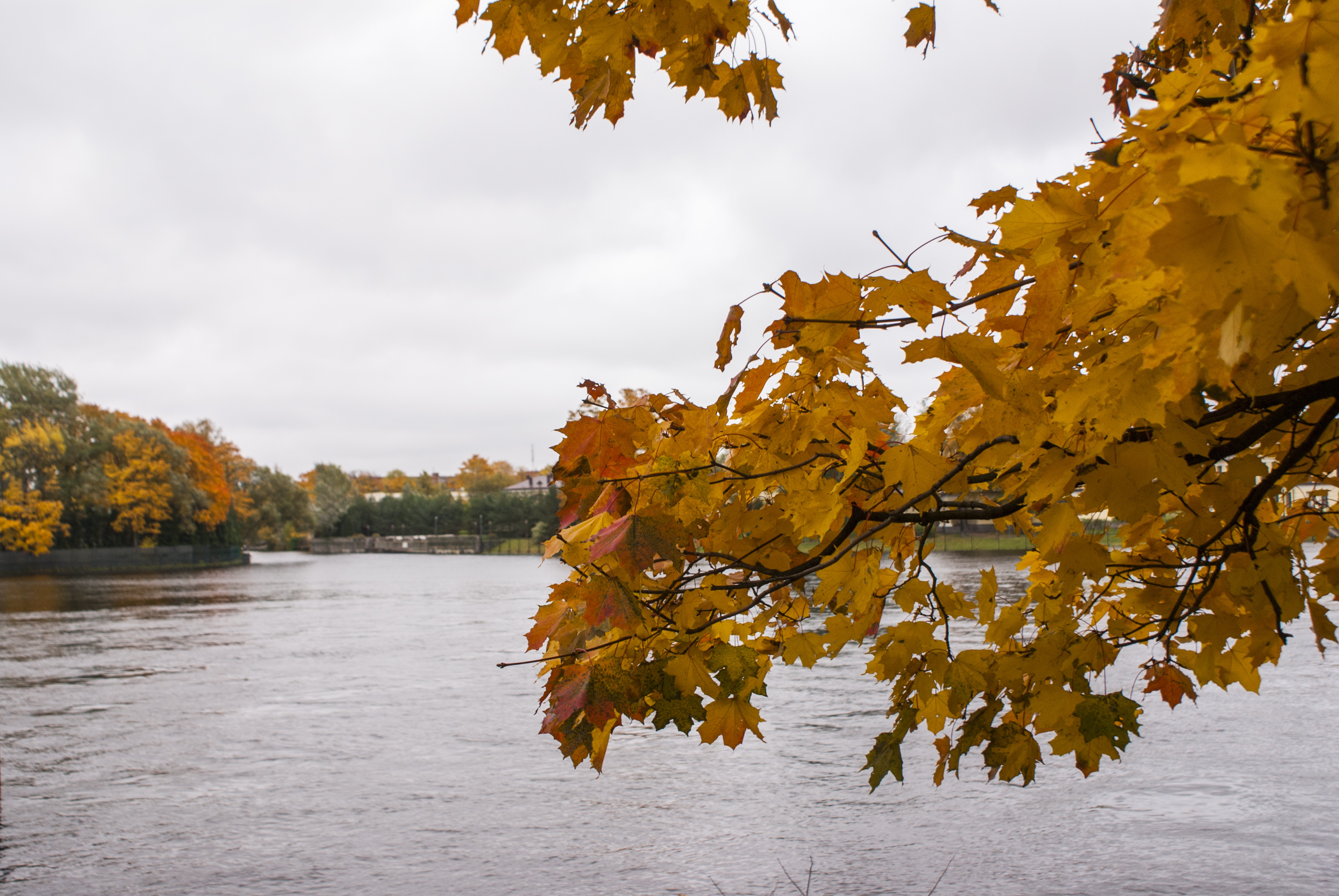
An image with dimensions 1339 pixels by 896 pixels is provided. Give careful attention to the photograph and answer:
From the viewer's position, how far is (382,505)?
335ft

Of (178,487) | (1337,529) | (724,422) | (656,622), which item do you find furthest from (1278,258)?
(178,487)

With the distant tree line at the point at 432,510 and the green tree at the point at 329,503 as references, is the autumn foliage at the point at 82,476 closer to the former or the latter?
the distant tree line at the point at 432,510

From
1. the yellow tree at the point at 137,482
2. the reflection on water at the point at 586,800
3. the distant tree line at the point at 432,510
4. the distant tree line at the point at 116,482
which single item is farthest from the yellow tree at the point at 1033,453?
the distant tree line at the point at 432,510

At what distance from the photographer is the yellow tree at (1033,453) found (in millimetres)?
900

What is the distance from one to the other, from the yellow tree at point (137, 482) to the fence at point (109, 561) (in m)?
1.52

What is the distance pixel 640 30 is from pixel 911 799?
6.78 meters

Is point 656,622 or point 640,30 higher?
point 640,30

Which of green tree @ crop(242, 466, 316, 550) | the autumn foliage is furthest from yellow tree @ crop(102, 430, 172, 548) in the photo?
green tree @ crop(242, 466, 316, 550)

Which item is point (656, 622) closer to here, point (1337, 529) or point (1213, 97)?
point (1213, 97)

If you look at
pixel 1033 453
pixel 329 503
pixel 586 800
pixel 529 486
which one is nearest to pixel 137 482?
pixel 329 503

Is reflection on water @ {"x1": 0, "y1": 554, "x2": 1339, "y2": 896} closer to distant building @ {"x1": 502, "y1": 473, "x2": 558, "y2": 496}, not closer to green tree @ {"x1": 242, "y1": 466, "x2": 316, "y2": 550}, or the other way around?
green tree @ {"x1": 242, "y1": 466, "x2": 316, "y2": 550}

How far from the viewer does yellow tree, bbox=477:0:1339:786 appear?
2.95ft

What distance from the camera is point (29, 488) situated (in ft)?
169

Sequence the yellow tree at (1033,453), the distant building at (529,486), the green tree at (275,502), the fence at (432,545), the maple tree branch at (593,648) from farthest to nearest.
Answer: the distant building at (529,486)
the fence at (432,545)
the green tree at (275,502)
the maple tree branch at (593,648)
the yellow tree at (1033,453)
